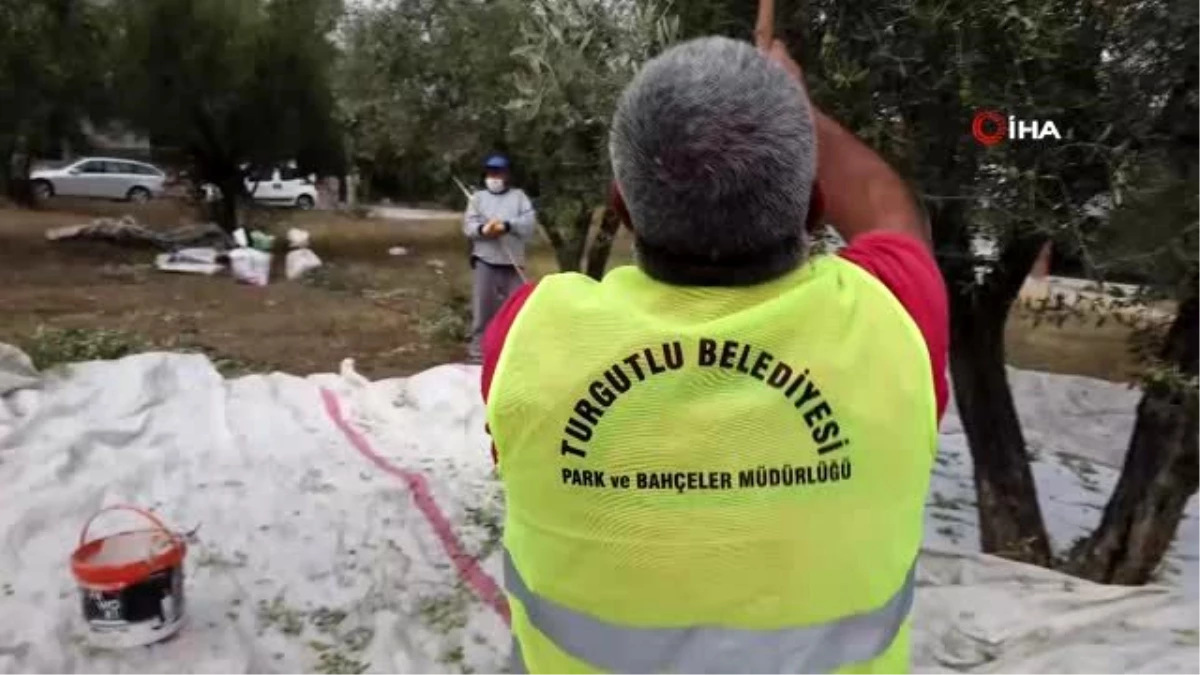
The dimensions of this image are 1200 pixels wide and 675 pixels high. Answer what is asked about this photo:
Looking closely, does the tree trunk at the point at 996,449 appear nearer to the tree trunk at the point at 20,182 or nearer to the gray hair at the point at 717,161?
the gray hair at the point at 717,161

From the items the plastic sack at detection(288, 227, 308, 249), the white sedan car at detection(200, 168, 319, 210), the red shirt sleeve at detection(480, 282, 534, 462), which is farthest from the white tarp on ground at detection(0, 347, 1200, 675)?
the white sedan car at detection(200, 168, 319, 210)

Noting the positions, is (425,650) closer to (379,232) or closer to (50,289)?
(50,289)

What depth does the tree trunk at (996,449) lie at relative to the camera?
4.62 meters

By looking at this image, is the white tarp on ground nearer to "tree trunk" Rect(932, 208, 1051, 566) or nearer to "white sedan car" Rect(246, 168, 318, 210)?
"tree trunk" Rect(932, 208, 1051, 566)

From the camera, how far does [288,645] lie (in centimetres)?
391

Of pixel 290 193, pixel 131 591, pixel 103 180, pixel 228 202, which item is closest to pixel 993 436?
pixel 131 591

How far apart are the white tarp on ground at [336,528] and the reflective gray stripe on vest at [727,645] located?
2.36 metres

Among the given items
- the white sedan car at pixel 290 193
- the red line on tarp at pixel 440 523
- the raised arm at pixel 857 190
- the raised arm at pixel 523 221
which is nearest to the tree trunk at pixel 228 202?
the white sedan car at pixel 290 193

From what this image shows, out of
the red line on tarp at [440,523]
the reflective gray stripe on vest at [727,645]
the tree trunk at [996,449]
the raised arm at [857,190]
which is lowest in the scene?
the red line on tarp at [440,523]

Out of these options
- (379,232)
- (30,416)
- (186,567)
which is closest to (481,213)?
(30,416)

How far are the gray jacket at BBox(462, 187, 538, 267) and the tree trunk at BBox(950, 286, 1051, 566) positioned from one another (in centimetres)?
433

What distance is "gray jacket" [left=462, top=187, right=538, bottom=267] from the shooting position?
8461 mm

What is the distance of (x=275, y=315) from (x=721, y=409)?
10.7 m

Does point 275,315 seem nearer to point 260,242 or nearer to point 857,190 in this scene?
point 260,242
